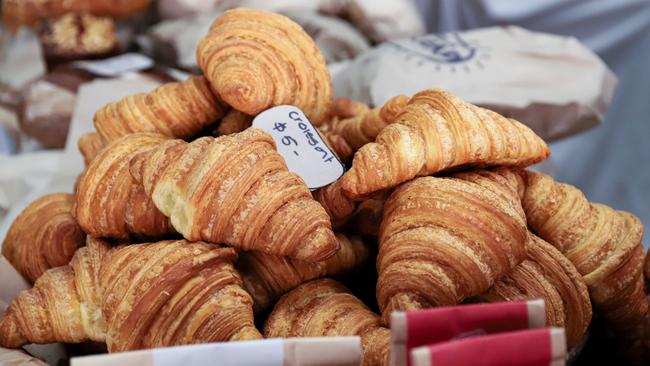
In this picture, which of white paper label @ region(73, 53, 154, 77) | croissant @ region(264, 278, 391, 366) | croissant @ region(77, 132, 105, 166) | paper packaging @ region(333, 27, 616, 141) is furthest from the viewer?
white paper label @ region(73, 53, 154, 77)

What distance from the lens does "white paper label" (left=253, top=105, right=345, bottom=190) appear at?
3.28 ft

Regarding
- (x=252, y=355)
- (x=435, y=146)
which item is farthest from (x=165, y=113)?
(x=252, y=355)

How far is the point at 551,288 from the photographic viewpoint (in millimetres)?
917

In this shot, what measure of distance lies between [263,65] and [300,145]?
13cm

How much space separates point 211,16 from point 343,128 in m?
1.19

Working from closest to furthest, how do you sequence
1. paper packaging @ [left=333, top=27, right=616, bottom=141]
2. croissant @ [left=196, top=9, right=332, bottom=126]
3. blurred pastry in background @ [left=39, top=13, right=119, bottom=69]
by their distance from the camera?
croissant @ [left=196, top=9, right=332, bottom=126], paper packaging @ [left=333, top=27, right=616, bottom=141], blurred pastry in background @ [left=39, top=13, right=119, bottom=69]

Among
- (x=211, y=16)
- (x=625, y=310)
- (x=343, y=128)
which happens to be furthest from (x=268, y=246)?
(x=211, y=16)

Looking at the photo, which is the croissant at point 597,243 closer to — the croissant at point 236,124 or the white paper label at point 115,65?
the croissant at point 236,124

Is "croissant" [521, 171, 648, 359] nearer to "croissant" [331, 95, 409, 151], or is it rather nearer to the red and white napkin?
"croissant" [331, 95, 409, 151]

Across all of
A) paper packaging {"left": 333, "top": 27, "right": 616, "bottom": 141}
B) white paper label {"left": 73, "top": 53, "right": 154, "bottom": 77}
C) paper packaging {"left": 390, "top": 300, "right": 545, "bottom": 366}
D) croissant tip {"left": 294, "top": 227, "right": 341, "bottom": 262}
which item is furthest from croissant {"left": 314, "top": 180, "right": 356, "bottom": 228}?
white paper label {"left": 73, "top": 53, "right": 154, "bottom": 77}

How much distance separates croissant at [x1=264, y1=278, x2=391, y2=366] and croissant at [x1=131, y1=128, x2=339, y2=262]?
0.23 ft

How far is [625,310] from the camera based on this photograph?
1.03m

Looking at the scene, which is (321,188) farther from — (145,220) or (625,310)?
(625,310)

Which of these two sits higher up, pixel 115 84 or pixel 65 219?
pixel 65 219
